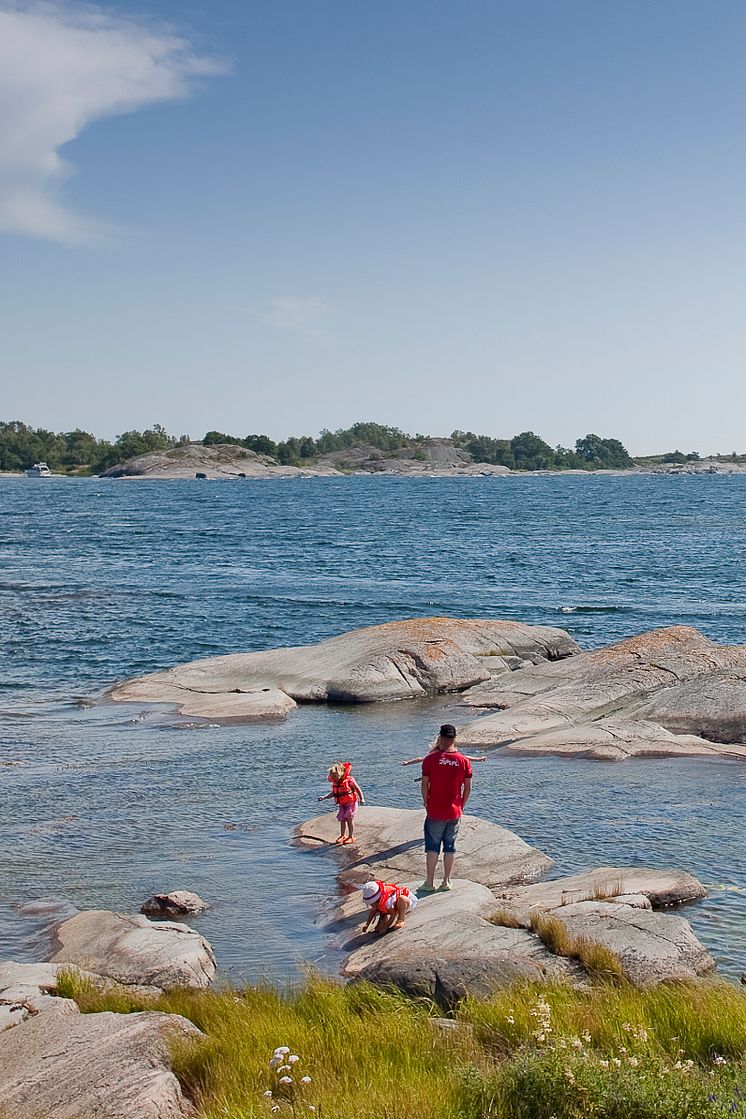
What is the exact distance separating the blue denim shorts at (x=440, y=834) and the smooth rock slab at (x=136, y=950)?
10.6 feet

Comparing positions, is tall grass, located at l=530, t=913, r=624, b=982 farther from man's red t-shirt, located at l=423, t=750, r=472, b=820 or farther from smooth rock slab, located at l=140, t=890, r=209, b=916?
smooth rock slab, located at l=140, t=890, r=209, b=916

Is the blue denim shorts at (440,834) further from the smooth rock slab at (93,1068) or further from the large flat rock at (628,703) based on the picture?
the large flat rock at (628,703)

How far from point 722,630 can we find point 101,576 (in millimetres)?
31323

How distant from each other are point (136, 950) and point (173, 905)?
1910 mm

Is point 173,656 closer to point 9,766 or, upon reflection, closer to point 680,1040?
point 9,766

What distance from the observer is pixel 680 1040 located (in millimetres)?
8539

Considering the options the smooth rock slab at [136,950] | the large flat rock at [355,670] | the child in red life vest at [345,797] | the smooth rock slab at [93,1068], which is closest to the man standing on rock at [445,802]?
the child in red life vest at [345,797]

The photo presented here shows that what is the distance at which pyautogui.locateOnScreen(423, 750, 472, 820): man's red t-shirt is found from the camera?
46.1 feet

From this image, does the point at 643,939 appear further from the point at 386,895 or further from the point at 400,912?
the point at 386,895

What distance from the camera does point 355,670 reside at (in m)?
28.2

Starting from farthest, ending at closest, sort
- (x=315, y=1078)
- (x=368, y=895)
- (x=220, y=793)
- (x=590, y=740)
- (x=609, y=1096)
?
(x=590, y=740) → (x=220, y=793) → (x=368, y=895) → (x=315, y=1078) → (x=609, y=1096)

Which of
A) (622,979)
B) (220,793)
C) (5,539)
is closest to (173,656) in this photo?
(220,793)

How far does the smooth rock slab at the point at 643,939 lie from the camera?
1063 centimetres

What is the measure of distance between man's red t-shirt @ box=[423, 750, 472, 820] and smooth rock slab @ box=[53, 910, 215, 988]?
345 centimetres
